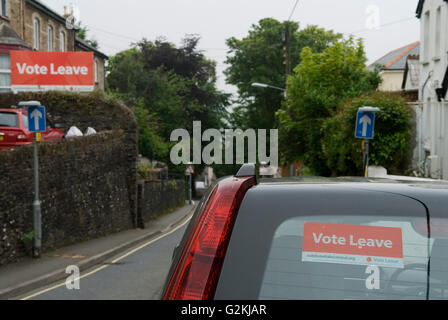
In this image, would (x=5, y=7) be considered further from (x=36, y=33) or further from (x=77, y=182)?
(x=77, y=182)

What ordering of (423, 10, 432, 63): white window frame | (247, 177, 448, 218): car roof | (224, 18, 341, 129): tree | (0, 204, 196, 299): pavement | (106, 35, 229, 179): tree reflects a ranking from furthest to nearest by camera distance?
(224, 18, 341, 129): tree < (106, 35, 229, 179): tree < (423, 10, 432, 63): white window frame < (0, 204, 196, 299): pavement < (247, 177, 448, 218): car roof

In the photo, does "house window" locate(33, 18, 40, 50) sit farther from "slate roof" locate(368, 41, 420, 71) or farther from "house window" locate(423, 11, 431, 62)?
"house window" locate(423, 11, 431, 62)

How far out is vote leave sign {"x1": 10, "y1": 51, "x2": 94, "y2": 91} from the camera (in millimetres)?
28438

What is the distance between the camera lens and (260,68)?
50875 millimetres

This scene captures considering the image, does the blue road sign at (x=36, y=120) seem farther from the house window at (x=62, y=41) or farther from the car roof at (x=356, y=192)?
the house window at (x=62, y=41)

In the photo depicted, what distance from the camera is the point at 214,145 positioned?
2334 inches

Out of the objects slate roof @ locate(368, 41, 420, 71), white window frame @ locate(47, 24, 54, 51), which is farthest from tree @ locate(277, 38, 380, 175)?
white window frame @ locate(47, 24, 54, 51)

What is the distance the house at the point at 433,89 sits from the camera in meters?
19.3

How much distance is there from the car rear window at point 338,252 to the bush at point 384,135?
18.1 metres

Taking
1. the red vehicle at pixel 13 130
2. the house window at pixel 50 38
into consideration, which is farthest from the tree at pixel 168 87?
the red vehicle at pixel 13 130

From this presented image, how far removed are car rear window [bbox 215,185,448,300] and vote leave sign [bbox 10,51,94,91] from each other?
28352 millimetres

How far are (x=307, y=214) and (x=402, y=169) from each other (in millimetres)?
19572

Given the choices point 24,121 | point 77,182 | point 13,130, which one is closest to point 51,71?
point 24,121

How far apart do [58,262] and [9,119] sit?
22.0 feet
